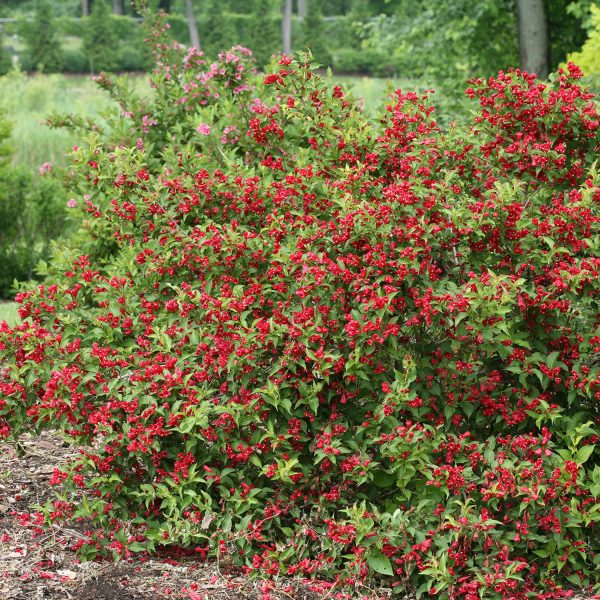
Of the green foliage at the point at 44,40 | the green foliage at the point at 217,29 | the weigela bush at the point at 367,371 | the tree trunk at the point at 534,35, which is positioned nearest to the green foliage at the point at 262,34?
the green foliage at the point at 217,29

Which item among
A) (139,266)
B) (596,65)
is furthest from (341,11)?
(139,266)

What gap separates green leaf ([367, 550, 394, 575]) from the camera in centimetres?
324

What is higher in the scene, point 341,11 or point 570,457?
point 341,11

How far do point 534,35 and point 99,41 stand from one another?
2436cm

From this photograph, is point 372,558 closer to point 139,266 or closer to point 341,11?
point 139,266

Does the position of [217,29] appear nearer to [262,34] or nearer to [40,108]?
[262,34]

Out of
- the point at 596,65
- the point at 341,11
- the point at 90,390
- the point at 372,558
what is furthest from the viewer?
the point at 341,11

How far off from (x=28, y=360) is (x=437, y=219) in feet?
5.68

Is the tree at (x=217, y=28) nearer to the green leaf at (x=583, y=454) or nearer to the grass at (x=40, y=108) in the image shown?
the grass at (x=40, y=108)

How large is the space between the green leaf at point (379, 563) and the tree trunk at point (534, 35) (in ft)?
26.8

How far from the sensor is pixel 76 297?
13.1 feet

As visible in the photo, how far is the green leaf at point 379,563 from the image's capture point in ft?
10.6

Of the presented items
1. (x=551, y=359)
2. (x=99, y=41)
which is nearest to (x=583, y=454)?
(x=551, y=359)

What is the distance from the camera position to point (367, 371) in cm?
340
